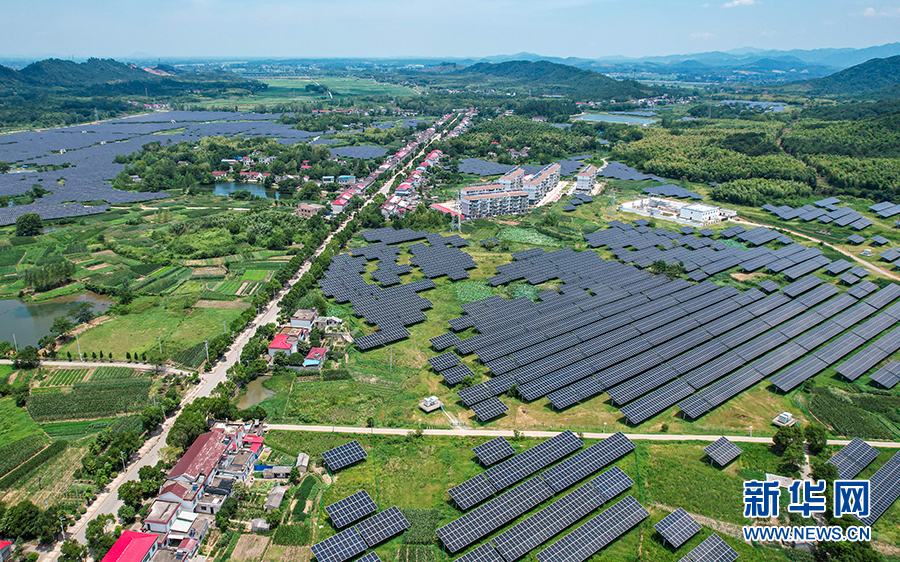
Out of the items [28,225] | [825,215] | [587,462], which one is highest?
[28,225]

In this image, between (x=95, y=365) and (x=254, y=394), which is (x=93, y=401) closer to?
(x=95, y=365)

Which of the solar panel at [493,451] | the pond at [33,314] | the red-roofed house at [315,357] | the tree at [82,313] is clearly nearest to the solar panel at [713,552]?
the solar panel at [493,451]

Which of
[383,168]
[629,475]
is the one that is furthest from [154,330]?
[383,168]

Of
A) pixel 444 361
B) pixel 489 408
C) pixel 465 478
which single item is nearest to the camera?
pixel 465 478

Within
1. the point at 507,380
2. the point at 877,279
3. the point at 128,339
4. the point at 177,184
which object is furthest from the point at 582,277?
the point at 177,184

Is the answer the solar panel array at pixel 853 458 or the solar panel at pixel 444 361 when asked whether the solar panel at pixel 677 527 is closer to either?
the solar panel array at pixel 853 458

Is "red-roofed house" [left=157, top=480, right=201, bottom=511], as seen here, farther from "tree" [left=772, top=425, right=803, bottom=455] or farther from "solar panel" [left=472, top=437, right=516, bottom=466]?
"tree" [left=772, top=425, right=803, bottom=455]

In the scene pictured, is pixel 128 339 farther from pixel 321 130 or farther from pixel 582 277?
pixel 321 130
